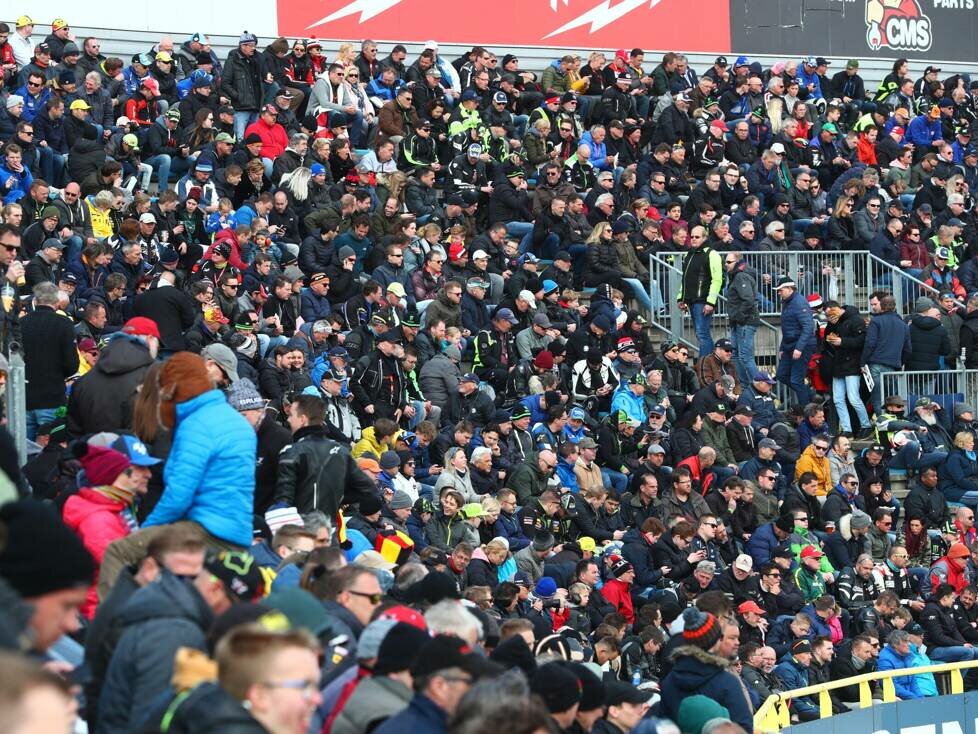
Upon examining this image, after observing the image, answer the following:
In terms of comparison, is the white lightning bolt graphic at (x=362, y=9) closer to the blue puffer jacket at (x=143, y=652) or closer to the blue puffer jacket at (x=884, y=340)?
the blue puffer jacket at (x=884, y=340)

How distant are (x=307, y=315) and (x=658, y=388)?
407 cm

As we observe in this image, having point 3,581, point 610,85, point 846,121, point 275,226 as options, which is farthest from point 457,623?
point 846,121

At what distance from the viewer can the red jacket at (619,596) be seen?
1367 cm

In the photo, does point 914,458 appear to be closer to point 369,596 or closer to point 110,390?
point 110,390

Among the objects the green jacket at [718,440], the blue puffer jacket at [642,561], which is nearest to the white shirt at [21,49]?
the green jacket at [718,440]

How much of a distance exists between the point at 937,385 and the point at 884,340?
112 centimetres

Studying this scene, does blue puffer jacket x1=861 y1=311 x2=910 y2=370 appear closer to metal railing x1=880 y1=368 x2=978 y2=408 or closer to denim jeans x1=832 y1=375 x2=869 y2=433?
metal railing x1=880 y1=368 x2=978 y2=408

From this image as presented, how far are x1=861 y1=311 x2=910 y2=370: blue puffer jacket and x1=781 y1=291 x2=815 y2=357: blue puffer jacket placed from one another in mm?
640

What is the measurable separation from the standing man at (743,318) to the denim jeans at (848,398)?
3.31 ft

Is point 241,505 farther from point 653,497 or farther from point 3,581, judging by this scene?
point 653,497

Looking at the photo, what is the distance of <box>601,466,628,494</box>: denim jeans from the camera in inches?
632

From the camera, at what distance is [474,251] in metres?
17.7

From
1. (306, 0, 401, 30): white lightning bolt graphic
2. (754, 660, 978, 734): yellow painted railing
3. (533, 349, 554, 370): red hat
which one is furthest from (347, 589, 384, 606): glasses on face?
(306, 0, 401, 30): white lightning bolt graphic

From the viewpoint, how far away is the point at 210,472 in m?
6.75
